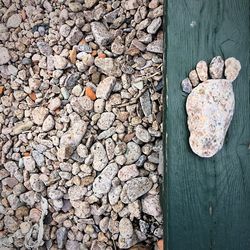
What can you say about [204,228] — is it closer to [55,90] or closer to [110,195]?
[110,195]

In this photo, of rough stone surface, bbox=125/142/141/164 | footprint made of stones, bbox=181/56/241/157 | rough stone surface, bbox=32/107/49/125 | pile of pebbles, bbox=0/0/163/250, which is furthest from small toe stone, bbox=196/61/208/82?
rough stone surface, bbox=32/107/49/125

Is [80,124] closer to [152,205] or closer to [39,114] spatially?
[39,114]

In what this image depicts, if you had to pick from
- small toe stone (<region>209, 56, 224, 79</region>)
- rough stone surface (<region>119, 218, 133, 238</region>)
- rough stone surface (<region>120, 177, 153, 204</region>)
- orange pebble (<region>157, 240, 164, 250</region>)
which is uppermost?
small toe stone (<region>209, 56, 224, 79</region>)

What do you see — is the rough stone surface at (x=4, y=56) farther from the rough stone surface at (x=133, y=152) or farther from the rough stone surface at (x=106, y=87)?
the rough stone surface at (x=133, y=152)

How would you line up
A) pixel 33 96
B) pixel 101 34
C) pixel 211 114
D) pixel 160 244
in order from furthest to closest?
pixel 33 96, pixel 101 34, pixel 160 244, pixel 211 114

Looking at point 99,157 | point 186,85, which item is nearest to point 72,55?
point 99,157

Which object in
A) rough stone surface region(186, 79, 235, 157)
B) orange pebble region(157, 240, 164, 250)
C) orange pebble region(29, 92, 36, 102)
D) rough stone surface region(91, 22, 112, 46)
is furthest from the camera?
orange pebble region(29, 92, 36, 102)

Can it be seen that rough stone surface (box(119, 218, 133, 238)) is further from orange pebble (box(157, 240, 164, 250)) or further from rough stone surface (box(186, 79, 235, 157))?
rough stone surface (box(186, 79, 235, 157))
